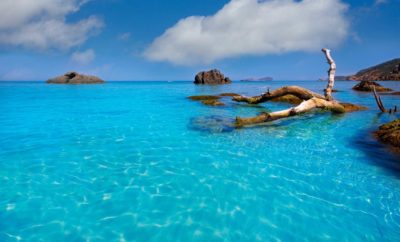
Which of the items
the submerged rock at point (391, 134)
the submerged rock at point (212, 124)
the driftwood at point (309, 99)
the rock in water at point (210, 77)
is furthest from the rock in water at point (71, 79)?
the submerged rock at point (391, 134)

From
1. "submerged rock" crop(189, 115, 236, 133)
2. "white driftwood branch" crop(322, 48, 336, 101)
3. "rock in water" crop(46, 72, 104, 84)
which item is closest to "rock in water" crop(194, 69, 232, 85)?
"rock in water" crop(46, 72, 104, 84)

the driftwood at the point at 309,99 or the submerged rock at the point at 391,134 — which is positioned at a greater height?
the driftwood at the point at 309,99

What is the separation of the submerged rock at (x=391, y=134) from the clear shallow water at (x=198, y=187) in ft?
2.04

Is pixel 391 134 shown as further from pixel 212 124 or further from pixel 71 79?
pixel 71 79

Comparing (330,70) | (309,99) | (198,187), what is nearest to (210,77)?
(330,70)

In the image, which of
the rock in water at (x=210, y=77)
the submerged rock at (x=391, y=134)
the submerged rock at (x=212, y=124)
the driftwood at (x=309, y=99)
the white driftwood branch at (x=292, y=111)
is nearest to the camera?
the submerged rock at (x=391, y=134)

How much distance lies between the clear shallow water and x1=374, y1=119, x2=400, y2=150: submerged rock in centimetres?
62

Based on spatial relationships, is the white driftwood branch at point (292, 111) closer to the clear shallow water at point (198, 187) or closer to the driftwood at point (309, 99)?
the driftwood at point (309, 99)

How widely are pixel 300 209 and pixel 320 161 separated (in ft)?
14.1

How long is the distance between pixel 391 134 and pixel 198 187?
Answer: 35.8ft

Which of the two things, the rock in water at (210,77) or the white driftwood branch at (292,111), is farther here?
the rock in water at (210,77)

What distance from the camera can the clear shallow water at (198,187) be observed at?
21.2 ft

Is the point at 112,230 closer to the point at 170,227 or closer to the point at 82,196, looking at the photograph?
the point at 170,227

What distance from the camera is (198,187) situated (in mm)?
8602
